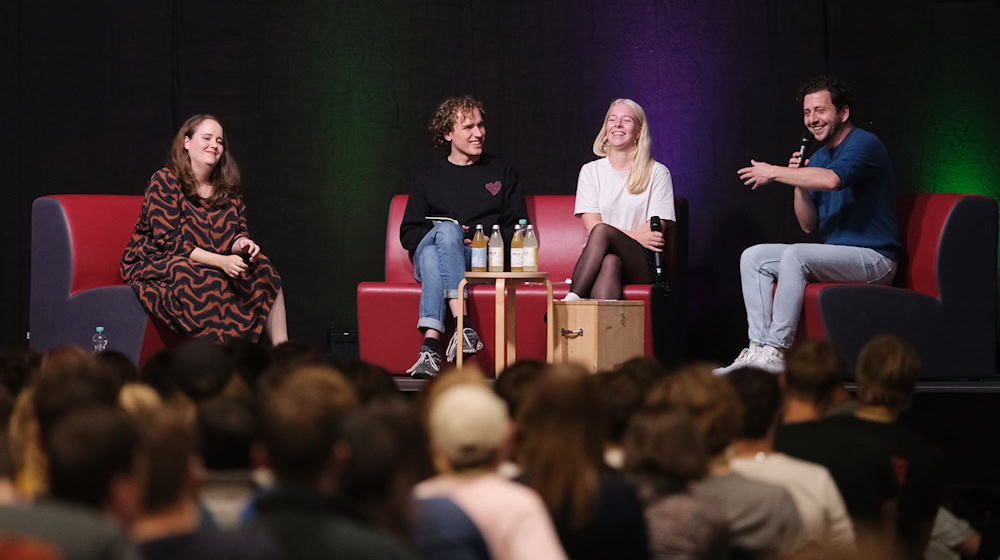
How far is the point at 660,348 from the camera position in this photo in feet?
17.2

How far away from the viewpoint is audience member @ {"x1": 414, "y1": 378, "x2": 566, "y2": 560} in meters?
1.86

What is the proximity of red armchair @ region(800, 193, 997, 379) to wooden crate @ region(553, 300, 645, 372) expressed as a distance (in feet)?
2.28

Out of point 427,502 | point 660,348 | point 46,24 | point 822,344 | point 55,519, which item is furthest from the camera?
point 46,24

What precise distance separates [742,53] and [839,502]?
4282mm

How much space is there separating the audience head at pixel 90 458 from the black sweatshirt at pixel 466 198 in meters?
3.98

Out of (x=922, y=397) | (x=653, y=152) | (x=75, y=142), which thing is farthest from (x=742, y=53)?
(x=75, y=142)

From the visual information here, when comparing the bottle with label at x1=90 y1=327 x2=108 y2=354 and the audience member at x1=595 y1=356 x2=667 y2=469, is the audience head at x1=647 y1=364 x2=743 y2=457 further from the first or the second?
the bottle with label at x1=90 y1=327 x2=108 y2=354

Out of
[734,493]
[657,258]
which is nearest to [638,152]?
[657,258]

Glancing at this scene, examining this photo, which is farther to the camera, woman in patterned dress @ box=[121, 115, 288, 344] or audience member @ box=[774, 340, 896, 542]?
woman in patterned dress @ box=[121, 115, 288, 344]

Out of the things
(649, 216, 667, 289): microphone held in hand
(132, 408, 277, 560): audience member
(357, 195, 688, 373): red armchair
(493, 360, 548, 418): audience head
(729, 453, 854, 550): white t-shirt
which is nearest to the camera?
(132, 408, 277, 560): audience member

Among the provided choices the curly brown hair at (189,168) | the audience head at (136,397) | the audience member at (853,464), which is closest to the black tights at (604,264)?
the curly brown hair at (189,168)

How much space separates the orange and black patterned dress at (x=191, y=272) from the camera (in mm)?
4840

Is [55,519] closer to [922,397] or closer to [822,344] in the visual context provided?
[822,344]

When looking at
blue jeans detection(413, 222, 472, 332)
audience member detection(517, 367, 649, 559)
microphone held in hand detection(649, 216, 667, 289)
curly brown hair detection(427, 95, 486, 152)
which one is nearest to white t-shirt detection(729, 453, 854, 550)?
audience member detection(517, 367, 649, 559)
